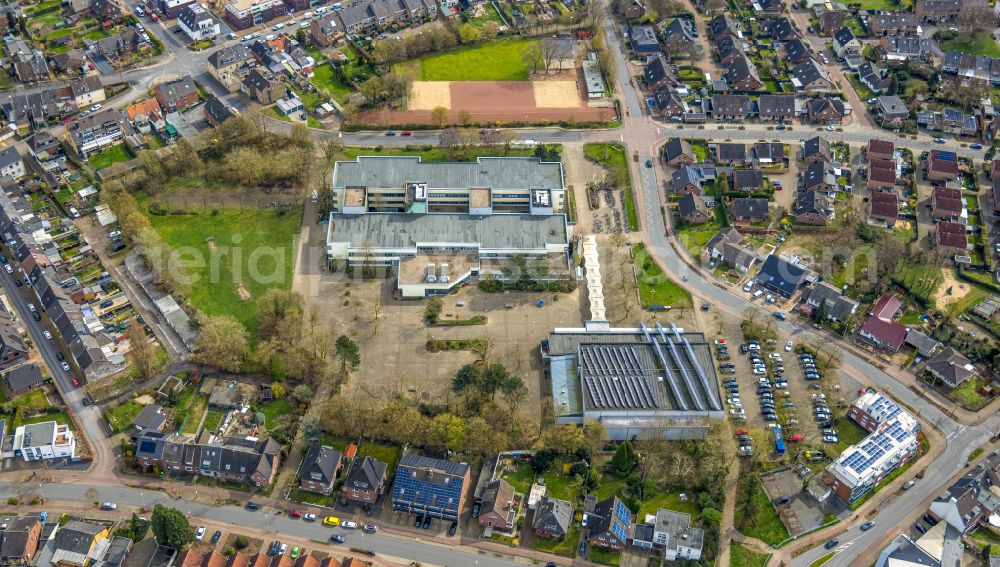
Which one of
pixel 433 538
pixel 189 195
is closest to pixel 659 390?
pixel 433 538

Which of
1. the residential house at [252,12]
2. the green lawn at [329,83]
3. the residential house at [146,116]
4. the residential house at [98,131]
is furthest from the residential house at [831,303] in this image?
the residential house at [252,12]

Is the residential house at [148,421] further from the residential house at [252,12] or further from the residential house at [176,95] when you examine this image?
the residential house at [252,12]

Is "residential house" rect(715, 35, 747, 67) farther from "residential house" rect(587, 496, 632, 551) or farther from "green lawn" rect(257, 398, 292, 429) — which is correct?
"green lawn" rect(257, 398, 292, 429)

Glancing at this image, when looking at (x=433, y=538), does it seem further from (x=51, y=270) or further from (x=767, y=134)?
(x=767, y=134)

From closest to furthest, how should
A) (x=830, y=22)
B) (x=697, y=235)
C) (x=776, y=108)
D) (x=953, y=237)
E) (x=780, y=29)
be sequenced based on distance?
(x=953, y=237) → (x=697, y=235) → (x=776, y=108) → (x=780, y=29) → (x=830, y=22)

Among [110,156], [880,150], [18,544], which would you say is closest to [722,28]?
[880,150]

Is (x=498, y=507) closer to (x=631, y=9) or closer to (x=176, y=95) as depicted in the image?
(x=176, y=95)

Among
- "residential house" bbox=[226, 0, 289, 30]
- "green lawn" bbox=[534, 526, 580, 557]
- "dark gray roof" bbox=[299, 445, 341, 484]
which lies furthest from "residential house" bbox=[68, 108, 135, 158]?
"green lawn" bbox=[534, 526, 580, 557]
